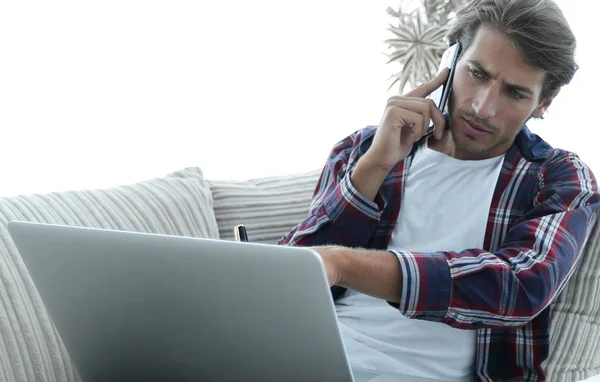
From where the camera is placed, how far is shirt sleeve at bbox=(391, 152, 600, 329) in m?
1.21

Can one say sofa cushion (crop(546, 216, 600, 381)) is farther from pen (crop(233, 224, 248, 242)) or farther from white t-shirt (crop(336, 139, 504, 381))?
pen (crop(233, 224, 248, 242))

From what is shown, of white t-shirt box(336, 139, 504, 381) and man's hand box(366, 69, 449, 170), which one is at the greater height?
man's hand box(366, 69, 449, 170)

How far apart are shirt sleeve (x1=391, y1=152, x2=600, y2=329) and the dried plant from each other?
1650 mm

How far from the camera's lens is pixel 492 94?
148cm

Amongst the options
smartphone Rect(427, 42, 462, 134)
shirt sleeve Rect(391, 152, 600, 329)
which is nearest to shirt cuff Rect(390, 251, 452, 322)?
shirt sleeve Rect(391, 152, 600, 329)

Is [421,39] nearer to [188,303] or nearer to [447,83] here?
[447,83]

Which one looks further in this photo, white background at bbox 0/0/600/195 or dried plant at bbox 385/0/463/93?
dried plant at bbox 385/0/463/93

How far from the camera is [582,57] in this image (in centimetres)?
324

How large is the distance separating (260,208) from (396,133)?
0.49m

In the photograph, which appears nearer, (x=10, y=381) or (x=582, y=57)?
(x=10, y=381)

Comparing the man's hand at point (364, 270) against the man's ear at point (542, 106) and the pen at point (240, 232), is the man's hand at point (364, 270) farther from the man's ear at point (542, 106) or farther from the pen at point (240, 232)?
the man's ear at point (542, 106)

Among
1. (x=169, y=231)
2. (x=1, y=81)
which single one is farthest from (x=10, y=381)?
(x=1, y=81)

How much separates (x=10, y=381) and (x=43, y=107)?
131 cm

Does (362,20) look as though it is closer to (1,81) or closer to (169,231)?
(1,81)
